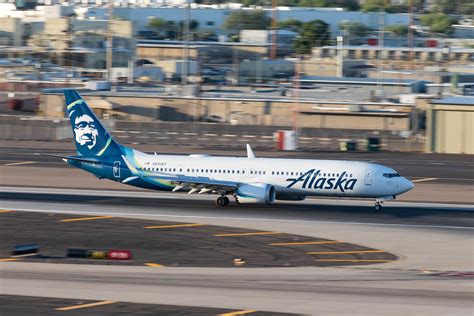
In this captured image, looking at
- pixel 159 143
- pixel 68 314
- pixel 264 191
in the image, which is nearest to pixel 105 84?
pixel 159 143

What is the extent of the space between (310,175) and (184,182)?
7.93m

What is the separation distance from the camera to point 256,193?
190ft

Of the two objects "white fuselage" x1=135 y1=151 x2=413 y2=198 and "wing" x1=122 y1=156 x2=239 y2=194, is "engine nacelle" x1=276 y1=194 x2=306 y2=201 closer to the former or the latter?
"white fuselage" x1=135 y1=151 x2=413 y2=198

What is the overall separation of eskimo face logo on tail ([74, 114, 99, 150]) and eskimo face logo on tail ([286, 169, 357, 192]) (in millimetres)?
14260

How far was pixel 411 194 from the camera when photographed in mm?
66562

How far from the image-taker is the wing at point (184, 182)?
5862cm

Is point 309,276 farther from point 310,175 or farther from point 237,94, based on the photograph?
point 237,94

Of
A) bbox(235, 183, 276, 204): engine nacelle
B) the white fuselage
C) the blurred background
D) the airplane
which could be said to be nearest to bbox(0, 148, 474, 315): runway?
bbox(235, 183, 276, 204): engine nacelle

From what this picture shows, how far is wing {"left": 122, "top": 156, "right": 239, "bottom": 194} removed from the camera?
58625mm

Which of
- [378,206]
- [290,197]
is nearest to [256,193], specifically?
[290,197]

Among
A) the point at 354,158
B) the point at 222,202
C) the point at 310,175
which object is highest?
the point at 310,175

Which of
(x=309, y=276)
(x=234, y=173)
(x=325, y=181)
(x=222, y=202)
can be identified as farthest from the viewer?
(x=222, y=202)

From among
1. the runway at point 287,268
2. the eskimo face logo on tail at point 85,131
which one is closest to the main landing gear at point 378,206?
the runway at point 287,268

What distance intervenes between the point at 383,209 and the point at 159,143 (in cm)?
4464
